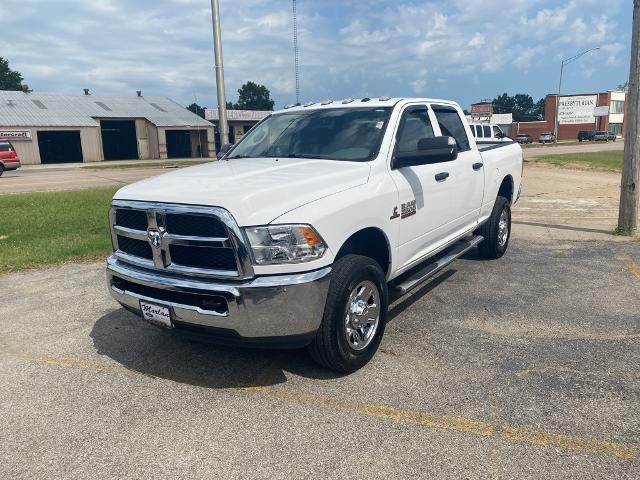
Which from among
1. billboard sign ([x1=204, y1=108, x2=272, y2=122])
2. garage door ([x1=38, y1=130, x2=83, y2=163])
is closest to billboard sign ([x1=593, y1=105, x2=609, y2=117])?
billboard sign ([x1=204, y1=108, x2=272, y2=122])

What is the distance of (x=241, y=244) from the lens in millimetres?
3178

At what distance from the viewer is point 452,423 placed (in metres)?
3.17

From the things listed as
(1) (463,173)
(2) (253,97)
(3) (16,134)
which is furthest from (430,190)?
(2) (253,97)

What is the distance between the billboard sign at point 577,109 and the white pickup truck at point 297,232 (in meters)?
90.4

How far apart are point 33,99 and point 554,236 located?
49922 mm

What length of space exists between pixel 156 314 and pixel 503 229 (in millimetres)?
5264

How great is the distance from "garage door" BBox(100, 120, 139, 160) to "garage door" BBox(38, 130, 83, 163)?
4.41 metres

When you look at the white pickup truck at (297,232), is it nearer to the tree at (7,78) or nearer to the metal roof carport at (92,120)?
the metal roof carport at (92,120)

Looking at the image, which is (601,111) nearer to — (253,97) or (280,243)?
(253,97)

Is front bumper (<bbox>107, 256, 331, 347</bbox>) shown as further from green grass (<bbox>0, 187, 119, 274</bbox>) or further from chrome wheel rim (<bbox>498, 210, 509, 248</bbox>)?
green grass (<bbox>0, 187, 119, 274</bbox>)

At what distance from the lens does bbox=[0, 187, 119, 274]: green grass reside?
302 inches

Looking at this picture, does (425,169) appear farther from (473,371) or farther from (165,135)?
(165,135)

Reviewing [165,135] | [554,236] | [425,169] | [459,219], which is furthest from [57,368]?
[165,135]

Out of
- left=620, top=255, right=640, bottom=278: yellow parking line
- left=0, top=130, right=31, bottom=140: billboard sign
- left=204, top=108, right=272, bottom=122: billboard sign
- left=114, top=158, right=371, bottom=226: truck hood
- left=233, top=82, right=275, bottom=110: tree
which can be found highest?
left=233, top=82, right=275, bottom=110: tree
